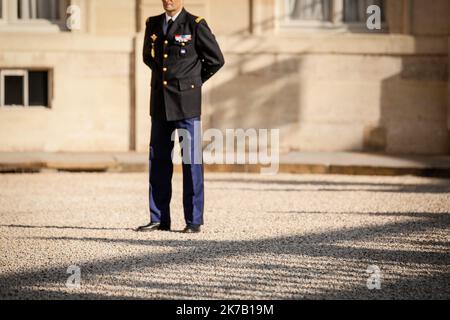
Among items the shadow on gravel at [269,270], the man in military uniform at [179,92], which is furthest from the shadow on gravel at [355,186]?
the man in military uniform at [179,92]

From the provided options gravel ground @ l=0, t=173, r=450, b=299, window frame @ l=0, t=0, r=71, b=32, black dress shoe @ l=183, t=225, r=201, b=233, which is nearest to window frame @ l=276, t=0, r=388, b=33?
window frame @ l=0, t=0, r=71, b=32

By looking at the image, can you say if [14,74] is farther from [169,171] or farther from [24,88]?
[169,171]

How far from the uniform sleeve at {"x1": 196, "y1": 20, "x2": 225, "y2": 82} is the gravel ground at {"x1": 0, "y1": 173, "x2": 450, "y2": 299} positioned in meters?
1.32

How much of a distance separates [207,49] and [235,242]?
4.97 ft

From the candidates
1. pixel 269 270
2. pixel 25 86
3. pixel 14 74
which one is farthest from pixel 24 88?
pixel 269 270

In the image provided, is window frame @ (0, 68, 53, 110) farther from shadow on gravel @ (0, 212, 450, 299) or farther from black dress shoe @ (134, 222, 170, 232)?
shadow on gravel @ (0, 212, 450, 299)

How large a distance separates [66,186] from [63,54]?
3816mm

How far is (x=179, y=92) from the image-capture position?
842 centimetres

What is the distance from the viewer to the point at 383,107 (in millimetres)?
15844

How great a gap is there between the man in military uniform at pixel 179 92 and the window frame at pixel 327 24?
25.1 feet

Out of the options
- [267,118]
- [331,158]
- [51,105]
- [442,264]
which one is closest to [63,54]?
[51,105]

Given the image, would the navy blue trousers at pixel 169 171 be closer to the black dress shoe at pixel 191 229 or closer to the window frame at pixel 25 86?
the black dress shoe at pixel 191 229

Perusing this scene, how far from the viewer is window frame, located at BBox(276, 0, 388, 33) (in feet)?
52.7

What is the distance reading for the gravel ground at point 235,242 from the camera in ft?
21.0
